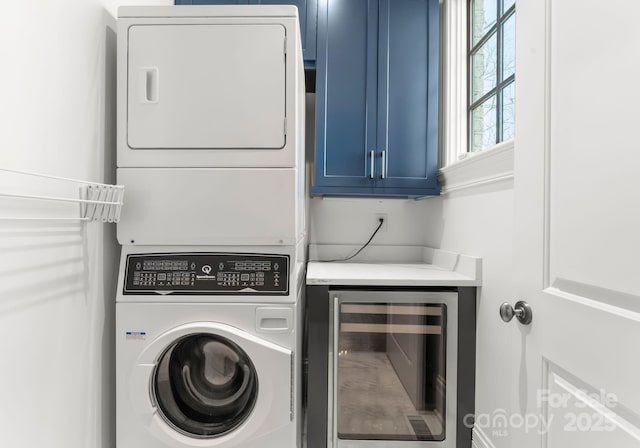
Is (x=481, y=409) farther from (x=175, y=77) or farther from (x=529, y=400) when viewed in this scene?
(x=175, y=77)

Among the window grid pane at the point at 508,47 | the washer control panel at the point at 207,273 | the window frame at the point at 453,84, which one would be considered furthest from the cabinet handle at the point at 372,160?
the washer control panel at the point at 207,273

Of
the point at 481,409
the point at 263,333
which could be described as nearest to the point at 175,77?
the point at 263,333

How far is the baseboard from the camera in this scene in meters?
1.53

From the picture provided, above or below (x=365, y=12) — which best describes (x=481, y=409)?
below

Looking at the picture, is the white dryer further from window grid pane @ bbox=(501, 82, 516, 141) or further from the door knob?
window grid pane @ bbox=(501, 82, 516, 141)

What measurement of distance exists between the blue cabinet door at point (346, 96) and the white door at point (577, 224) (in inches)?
40.4

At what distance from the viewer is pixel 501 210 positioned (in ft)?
4.78

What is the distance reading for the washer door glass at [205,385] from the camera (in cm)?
136

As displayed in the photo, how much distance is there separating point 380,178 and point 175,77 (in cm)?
116

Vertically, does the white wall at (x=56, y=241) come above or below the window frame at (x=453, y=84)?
below

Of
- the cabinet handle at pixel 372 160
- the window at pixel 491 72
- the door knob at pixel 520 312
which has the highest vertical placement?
the window at pixel 491 72

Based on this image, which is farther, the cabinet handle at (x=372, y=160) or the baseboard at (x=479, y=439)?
the cabinet handle at (x=372, y=160)

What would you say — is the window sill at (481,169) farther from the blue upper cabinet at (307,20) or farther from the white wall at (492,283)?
the blue upper cabinet at (307,20)

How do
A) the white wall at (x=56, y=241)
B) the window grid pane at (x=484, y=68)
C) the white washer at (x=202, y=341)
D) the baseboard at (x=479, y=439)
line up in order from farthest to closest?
the window grid pane at (x=484, y=68)
the baseboard at (x=479, y=439)
the white washer at (x=202, y=341)
the white wall at (x=56, y=241)
